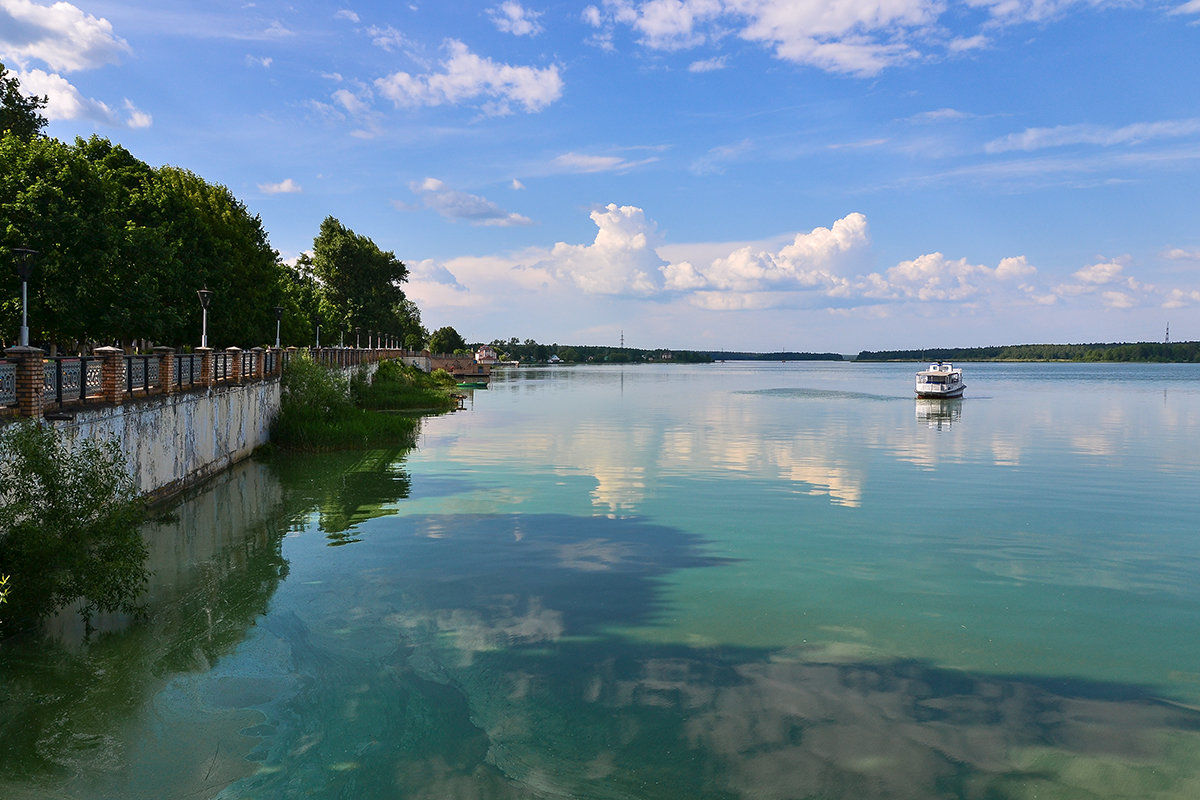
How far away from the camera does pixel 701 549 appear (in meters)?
19.1

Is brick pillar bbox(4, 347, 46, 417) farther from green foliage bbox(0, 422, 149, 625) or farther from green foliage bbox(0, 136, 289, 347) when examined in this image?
green foliage bbox(0, 136, 289, 347)

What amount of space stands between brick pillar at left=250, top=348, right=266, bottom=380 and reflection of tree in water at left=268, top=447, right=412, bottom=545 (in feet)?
11.3

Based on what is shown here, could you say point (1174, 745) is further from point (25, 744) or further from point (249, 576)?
point (249, 576)

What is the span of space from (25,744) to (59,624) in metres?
4.14

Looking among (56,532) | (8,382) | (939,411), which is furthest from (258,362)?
(939,411)

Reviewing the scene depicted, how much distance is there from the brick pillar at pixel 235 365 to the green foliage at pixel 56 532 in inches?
733

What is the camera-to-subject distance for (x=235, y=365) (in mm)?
31625

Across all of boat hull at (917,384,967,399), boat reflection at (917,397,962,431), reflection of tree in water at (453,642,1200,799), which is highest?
boat hull at (917,384,967,399)

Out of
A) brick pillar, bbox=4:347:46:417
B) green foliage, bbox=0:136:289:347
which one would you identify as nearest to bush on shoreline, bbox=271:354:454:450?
green foliage, bbox=0:136:289:347

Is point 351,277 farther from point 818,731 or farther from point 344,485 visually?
point 818,731

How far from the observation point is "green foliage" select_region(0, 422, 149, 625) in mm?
11891

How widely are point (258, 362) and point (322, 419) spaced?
4292mm

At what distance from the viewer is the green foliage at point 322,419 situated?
36438mm

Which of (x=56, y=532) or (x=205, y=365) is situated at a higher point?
(x=205, y=365)
